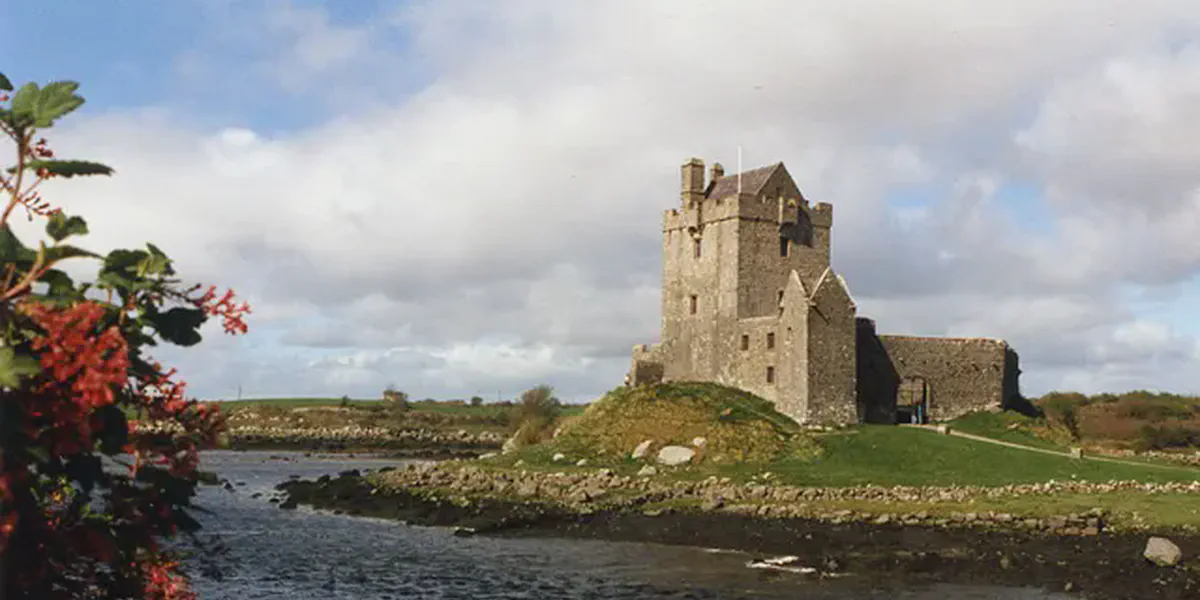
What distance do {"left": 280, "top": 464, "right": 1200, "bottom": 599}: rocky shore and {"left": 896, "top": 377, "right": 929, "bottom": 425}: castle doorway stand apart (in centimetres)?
1798

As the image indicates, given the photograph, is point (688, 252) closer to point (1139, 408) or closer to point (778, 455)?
point (778, 455)

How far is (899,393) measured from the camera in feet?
183

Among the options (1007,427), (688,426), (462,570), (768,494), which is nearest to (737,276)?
(688,426)

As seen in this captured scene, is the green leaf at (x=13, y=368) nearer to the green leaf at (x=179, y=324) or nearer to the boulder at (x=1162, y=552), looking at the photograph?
the green leaf at (x=179, y=324)

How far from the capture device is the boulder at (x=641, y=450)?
158 feet

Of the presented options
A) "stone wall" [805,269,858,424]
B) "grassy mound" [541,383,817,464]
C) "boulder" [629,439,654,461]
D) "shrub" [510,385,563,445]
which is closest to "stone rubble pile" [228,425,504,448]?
"shrub" [510,385,563,445]

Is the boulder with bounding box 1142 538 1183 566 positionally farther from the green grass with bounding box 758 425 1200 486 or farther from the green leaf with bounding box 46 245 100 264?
the green leaf with bounding box 46 245 100 264

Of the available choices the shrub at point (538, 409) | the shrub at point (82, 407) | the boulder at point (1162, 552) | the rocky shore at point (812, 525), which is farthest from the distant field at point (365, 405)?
the shrub at point (82, 407)

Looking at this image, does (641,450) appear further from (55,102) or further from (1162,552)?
(55,102)

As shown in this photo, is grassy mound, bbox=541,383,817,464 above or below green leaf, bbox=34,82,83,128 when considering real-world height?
below

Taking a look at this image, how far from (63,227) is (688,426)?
4476cm

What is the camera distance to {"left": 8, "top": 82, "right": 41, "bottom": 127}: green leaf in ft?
19.1

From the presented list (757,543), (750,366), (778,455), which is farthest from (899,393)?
(757,543)

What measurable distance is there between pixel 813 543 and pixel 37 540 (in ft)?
90.0
